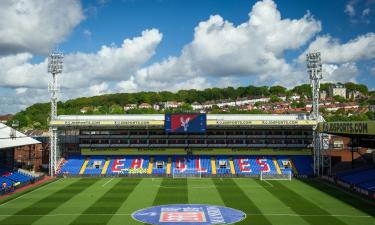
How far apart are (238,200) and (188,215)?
386 inches

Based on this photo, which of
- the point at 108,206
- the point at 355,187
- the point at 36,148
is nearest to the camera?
the point at 108,206

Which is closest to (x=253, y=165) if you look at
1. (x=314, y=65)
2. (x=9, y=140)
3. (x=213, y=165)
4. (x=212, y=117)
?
(x=213, y=165)

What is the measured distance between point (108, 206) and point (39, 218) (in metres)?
7.62

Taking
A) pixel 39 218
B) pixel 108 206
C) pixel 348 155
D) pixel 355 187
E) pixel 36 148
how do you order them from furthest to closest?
1. pixel 36 148
2. pixel 348 155
3. pixel 355 187
4. pixel 108 206
5. pixel 39 218

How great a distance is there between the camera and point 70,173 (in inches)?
2805

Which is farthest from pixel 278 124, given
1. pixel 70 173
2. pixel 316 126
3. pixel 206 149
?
pixel 70 173

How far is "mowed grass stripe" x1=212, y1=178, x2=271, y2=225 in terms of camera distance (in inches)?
1554

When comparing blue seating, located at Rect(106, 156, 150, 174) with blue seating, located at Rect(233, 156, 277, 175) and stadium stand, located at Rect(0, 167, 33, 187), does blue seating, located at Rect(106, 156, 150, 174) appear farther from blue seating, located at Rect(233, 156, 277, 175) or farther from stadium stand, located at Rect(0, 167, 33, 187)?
blue seating, located at Rect(233, 156, 277, 175)

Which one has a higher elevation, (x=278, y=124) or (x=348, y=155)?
(x=278, y=124)

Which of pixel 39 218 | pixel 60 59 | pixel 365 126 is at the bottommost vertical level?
pixel 39 218

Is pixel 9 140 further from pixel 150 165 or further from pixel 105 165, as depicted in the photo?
pixel 150 165

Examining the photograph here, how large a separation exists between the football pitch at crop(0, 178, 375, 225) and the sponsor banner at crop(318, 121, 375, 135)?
24.0ft

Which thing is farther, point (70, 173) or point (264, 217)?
point (70, 173)

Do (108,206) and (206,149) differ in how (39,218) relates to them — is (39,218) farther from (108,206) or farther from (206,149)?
(206,149)
